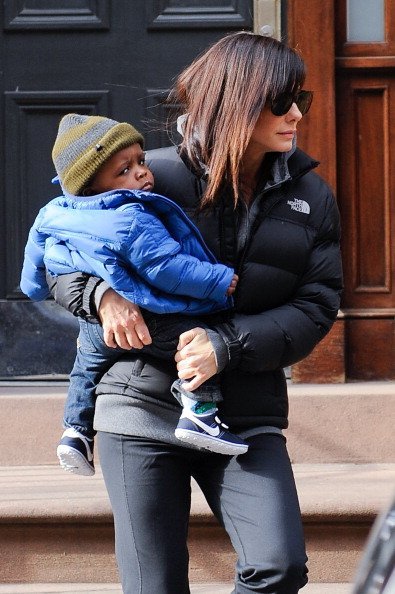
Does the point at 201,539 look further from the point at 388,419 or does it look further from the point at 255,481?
the point at 255,481

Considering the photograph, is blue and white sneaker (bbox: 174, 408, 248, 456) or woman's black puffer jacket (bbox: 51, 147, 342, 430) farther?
woman's black puffer jacket (bbox: 51, 147, 342, 430)

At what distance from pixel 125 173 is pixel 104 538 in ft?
5.39

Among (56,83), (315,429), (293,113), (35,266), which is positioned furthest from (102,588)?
(56,83)

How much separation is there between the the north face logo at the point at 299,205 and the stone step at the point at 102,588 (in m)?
1.54

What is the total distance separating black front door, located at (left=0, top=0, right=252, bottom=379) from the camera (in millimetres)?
4770

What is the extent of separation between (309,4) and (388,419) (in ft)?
5.48

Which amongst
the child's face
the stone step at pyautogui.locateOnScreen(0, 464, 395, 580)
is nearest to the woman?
the child's face

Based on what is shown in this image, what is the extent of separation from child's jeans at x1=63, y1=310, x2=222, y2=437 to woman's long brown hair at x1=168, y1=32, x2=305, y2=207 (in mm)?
280

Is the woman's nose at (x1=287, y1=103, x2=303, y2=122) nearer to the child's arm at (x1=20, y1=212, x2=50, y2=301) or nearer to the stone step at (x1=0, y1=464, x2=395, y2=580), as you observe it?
the child's arm at (x1=20, y1=212, x2=50, y2=301)

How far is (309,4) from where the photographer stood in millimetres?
4555

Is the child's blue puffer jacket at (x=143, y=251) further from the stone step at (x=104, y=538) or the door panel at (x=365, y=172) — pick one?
the door panel at (x=365, y=172)

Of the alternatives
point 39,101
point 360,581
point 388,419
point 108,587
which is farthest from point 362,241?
point 360,581

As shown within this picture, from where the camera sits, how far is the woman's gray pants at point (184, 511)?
2387 mm

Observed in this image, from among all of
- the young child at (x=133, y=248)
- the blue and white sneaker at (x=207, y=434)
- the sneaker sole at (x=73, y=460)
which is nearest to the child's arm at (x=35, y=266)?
the young child at (x=133, y=248)
